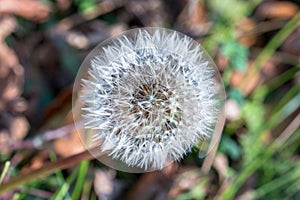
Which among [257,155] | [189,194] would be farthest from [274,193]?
[189,194]

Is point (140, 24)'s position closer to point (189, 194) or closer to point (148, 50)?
point (189, 194)

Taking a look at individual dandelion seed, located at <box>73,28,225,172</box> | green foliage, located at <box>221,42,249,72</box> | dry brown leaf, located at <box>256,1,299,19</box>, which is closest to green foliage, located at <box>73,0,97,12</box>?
green foliage, located at <box>221,42,249,72</box>

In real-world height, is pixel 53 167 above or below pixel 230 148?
above

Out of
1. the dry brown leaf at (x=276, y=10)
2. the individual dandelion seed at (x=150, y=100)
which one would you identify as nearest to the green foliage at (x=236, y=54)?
the dry brown leaf at (x=276, y=10)

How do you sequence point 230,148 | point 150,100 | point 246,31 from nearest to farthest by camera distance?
point 150,100
point 230,148
point 246,31

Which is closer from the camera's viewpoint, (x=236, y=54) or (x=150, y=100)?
(x=150, y=100)

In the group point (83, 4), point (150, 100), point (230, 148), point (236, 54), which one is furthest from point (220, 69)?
point (150, 100)

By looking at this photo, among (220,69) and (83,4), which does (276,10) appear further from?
(83,4)

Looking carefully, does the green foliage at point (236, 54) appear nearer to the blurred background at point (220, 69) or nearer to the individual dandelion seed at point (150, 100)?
the blurred background at point (220, 69)

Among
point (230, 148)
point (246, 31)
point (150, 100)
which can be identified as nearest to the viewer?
point (150, 100)
